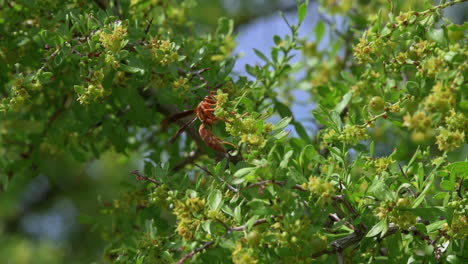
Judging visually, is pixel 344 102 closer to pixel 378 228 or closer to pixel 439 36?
pixel 439 36

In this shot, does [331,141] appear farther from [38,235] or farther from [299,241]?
[38,235]

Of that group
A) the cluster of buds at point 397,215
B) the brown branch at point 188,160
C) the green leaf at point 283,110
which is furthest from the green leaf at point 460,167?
the brown branch at point 188,160

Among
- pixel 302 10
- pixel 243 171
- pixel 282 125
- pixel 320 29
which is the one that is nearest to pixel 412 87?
pixel 282 125

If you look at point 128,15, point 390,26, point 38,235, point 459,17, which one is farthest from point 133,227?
point 38,235

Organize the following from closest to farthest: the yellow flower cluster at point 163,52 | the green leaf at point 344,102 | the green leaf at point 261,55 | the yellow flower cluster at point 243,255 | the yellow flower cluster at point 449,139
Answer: the yellow flower cluster at point 243,255
the yellow flower cluster at point 449,139
the yellow flower cluster at point 163,52
the green leaf at point 344,102
the green leaf at point 261,55

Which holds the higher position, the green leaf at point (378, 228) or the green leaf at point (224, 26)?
the green leaf at point (224, 26)

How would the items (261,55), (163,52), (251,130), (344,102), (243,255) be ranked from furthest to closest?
(261,55) < (344,102) < (163,52) < (251,130) < (243,255)

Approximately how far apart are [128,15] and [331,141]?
19.5 inches

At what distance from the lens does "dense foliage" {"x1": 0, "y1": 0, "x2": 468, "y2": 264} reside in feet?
2.85

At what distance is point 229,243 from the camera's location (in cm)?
83

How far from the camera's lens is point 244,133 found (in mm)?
926

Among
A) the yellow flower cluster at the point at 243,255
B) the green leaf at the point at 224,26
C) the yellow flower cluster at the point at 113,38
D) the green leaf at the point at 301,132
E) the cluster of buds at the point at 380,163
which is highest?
the green leaf at the point at 224,26

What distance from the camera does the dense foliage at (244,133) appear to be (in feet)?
2.85

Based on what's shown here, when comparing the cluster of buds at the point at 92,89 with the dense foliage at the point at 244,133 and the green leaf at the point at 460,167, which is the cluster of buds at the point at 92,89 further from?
the green leaf at the point at 460,167
